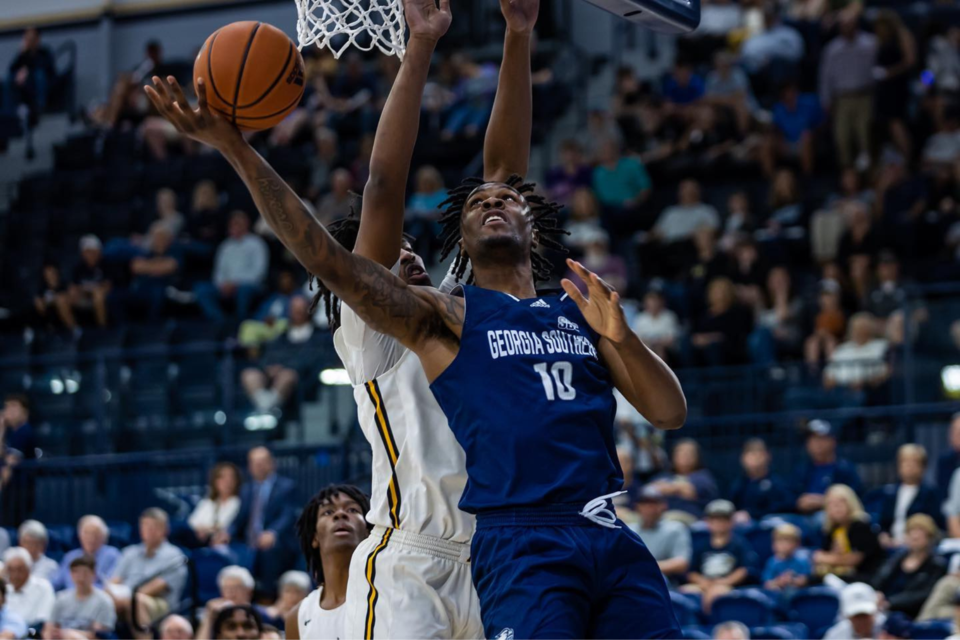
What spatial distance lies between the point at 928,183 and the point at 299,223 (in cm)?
1068

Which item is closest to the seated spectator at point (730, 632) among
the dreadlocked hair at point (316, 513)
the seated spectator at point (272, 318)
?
the dreadlocked hair at point (316, 513)

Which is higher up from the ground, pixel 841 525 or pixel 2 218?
pixel 2 218

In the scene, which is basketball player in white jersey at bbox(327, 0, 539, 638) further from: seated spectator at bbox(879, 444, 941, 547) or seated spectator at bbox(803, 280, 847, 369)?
seated spectator at bbox(803, 280, 847, 369)

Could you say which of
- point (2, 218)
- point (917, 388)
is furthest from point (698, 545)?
point (2, 218)

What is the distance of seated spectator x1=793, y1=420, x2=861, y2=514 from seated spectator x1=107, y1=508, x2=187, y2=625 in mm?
4615

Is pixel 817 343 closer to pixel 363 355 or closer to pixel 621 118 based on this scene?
pixel 621 118

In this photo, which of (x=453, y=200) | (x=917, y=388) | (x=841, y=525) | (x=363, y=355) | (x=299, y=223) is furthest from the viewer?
(x=917, y=388)

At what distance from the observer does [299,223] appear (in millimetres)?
4461

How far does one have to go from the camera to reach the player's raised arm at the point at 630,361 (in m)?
4.58

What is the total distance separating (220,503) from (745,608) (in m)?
4.72

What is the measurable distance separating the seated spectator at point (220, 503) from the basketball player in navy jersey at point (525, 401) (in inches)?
307

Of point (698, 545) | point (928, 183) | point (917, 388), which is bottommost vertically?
point (698, 545)

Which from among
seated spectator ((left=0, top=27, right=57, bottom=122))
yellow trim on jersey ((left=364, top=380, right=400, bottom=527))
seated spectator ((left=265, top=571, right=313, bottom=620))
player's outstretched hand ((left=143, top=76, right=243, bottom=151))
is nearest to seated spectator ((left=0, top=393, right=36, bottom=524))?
seated spectator ((left=265, top=571, right=313, bottom=620))

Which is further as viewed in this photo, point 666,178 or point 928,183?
point 666,178
